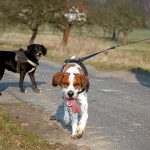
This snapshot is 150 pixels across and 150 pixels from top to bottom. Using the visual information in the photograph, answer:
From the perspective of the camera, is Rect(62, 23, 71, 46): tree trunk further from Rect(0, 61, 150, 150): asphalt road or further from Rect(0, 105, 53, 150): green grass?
Rect(0, 105, 53, 150): green grass

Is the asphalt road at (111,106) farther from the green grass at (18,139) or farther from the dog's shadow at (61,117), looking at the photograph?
the green grass at (18,139)

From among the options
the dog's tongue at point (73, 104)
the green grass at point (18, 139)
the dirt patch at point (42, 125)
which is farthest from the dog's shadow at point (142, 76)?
the dog's tongue at point (73, 104)

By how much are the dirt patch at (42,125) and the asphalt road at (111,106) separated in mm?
233

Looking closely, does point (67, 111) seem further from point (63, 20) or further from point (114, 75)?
point (63, 20)

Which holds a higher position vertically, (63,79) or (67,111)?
(63,79)

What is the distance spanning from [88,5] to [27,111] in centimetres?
2963

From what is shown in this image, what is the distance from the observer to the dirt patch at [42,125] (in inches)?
262

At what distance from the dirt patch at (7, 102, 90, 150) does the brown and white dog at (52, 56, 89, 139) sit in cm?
22

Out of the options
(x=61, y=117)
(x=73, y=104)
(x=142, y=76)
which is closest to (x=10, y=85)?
(x=61, y=117)

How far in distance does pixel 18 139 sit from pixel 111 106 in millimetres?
3884

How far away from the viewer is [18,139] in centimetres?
661

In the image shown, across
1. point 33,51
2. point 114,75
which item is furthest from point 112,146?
point 114,75

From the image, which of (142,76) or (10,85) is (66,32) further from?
(10,85)

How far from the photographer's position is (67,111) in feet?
23.6
